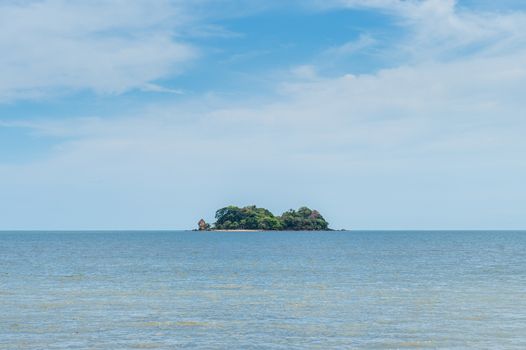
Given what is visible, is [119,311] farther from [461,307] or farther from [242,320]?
[461,307]

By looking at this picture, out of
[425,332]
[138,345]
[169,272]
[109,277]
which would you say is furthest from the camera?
[169,272]

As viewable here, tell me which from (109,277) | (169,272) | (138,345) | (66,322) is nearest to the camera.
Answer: (138,345)

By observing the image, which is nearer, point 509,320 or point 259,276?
point 509,320

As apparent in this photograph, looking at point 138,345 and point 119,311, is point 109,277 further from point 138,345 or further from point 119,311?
point 138,345

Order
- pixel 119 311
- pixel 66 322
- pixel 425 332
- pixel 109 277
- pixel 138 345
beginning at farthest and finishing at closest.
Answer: pixel 109 277
pixel 119 311
pixel 66 322
pixel 425 332
pixel 138 345

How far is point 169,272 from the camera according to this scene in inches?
2911

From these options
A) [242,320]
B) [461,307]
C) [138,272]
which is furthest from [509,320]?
[138,272]

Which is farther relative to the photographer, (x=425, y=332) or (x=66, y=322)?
(x=66, y=322)

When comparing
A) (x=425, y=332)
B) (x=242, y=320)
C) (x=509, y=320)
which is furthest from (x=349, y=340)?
(x=509, y=320)

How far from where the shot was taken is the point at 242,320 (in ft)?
115

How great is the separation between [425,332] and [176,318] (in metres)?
14.0

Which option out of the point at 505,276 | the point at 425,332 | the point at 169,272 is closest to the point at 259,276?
the point at 169,272

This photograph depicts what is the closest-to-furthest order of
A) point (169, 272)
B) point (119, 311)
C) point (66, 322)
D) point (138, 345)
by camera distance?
point (138, 345) → point (66, 322) → point (119, 311) → point (169, 272)

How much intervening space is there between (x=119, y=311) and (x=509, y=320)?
23173mm
